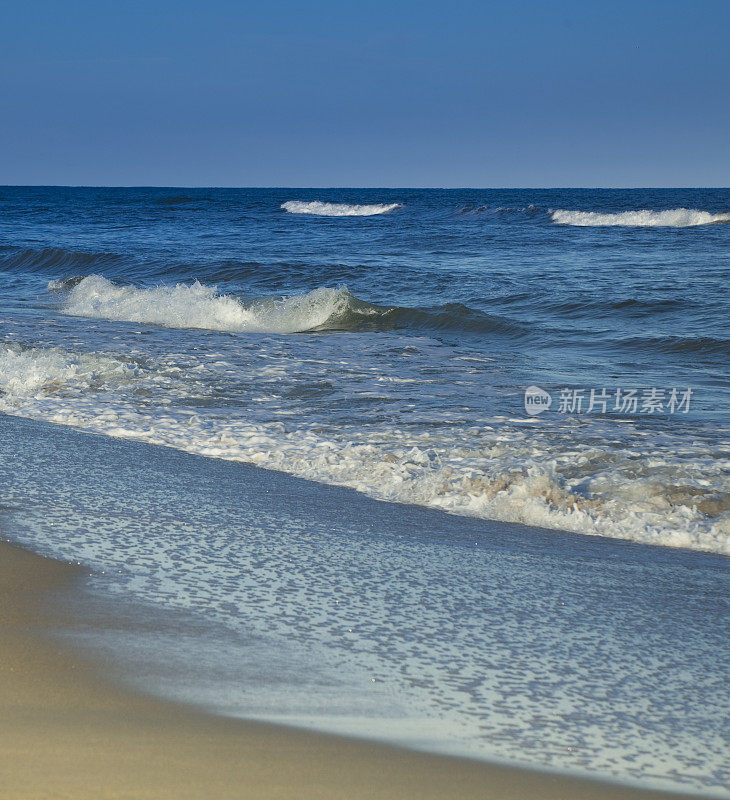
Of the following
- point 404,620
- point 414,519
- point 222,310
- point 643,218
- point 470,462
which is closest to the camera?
point 404,620

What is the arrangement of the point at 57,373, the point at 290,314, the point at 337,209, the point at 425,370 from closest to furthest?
1. the point at 57,373
2. the point at 425,370
3. the point at 290,314
4. the point at 337,209

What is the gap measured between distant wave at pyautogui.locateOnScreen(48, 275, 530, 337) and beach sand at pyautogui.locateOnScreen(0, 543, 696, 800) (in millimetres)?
9701

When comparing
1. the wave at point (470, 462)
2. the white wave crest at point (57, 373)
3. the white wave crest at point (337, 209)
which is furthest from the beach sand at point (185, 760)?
the white wave crest at point (337, 209)

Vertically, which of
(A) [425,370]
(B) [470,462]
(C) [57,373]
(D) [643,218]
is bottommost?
(B) [470,462]

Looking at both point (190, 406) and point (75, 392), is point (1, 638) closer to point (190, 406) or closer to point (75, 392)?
point (190, 406)

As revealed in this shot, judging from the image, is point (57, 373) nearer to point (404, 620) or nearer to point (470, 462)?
point (470, 462)

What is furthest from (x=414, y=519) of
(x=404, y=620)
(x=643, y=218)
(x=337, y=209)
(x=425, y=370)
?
(x=337, y=209)

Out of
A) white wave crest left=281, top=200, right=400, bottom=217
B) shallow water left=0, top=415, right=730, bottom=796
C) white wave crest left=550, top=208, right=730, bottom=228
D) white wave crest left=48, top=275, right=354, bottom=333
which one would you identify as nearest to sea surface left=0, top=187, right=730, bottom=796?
shallow water left=0, top=415, right=730, bottom=796

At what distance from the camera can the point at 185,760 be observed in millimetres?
1769

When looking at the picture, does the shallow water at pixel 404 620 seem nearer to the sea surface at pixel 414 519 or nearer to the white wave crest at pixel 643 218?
the sea surface at pixel 414 519

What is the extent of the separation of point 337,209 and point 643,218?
22249 millimetres

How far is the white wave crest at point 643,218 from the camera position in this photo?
3862 cm

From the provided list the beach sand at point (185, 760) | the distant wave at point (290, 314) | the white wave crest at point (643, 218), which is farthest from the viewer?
the white wave crest at point (643, 218)

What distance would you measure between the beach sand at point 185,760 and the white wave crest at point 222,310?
9.89 m
